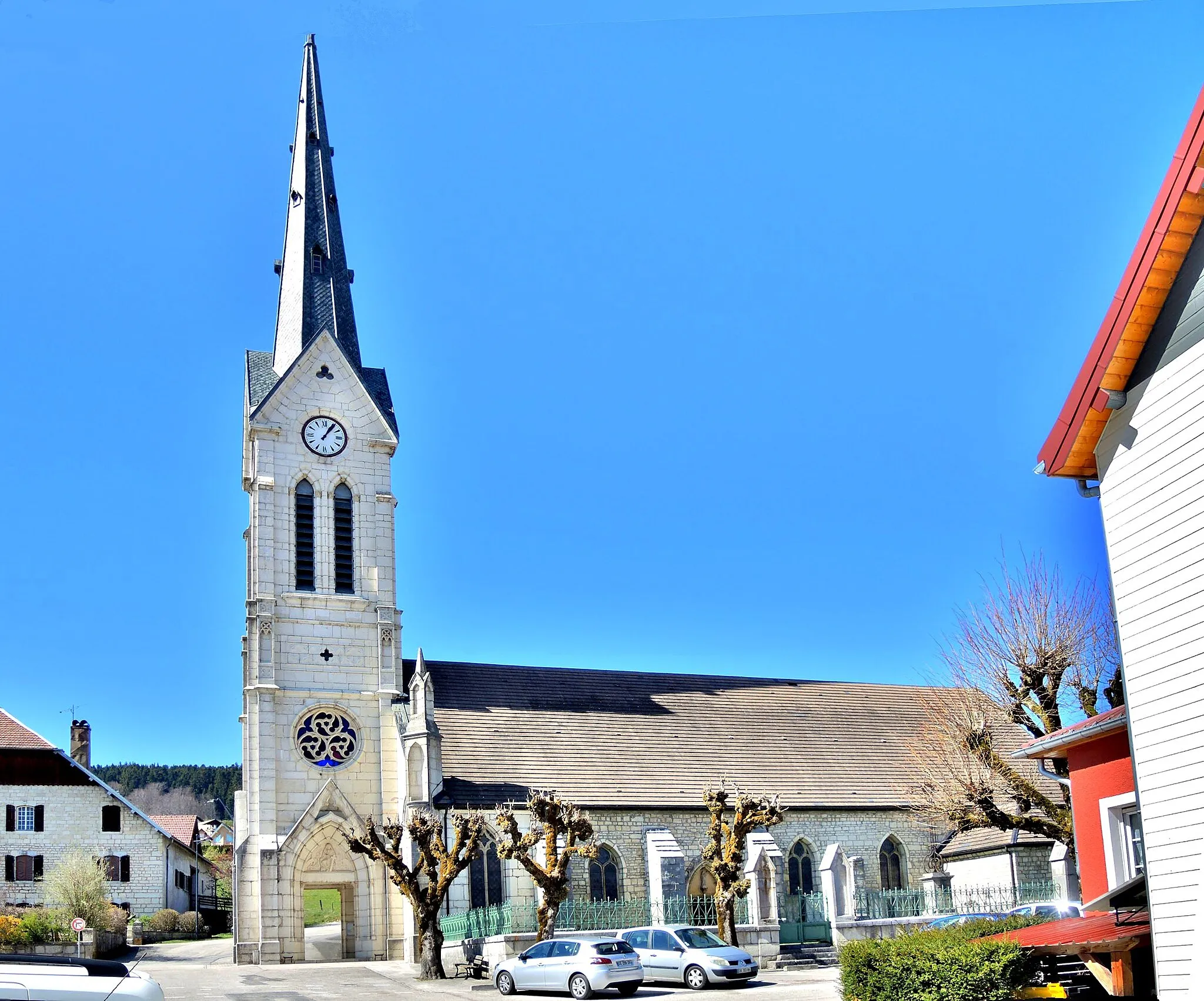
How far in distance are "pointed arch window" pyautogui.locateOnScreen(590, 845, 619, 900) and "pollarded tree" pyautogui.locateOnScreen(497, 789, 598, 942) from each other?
710 cm

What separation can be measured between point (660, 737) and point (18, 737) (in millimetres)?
27577

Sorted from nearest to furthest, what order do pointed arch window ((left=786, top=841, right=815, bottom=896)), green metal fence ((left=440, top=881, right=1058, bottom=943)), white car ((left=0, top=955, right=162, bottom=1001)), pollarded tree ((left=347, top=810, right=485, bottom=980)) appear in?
white car ((left=0, top=955, right=162, bottom=1001)) → pollarded tree ((left=347, top=810, right=485, bottom=980)) → green metal fence ((left=440, top=881, right=1058, bottom=943)) → pointed arch window ((left=786, top=841, right=815, bottom=896))

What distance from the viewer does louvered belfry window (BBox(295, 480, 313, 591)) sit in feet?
142

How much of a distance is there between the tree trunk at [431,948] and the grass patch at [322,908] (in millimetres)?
38383

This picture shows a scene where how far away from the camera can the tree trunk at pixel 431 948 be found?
32375mm

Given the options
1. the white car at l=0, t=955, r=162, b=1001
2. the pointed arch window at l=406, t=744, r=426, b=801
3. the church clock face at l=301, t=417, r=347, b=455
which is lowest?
the white car at l=0, t=955, r=162, b=1001

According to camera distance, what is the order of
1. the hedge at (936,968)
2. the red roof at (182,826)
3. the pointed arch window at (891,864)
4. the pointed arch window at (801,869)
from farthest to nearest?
the red roof at (182,826), the pointed arch window at (891,864), the pointed arch window at (801,869), the hedge at (936,968)

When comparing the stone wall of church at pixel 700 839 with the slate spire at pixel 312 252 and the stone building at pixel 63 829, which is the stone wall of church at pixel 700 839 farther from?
the stone building at pixel 63 829

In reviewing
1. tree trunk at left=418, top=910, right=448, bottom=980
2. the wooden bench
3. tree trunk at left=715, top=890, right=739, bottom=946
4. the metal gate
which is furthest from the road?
the metal gate

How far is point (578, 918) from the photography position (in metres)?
35.6

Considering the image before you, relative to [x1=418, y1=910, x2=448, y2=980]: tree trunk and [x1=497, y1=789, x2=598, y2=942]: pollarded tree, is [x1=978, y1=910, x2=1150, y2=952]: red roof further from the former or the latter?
[x1=418, y1=910, x2=448, y2=980]: tree trunk

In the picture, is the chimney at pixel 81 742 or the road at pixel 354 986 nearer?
the road at pixel 354 986

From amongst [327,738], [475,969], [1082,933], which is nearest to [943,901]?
[475,969]

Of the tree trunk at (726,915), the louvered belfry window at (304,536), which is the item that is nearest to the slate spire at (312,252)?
the louvered belfry window at (304,536)
